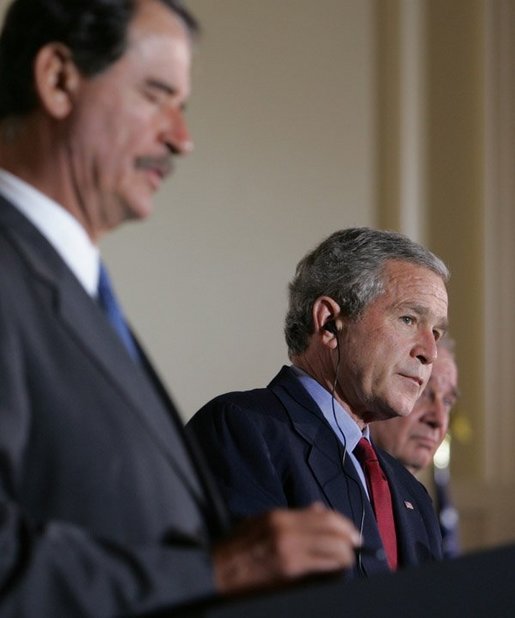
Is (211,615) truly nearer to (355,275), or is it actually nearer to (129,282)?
(355,275)

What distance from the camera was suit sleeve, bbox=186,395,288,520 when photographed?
2623mm

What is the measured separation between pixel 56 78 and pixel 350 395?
1530mm

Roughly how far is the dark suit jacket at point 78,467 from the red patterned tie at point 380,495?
131 cm

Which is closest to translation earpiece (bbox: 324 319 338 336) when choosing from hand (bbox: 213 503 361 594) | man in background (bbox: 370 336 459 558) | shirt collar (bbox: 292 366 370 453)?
shirt collar (bbox: 292 366 370 453)

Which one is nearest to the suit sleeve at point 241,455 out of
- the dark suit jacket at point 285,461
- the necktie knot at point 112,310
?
the dark suit jacket at point 285,461

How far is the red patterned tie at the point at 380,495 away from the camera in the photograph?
9.46 ft

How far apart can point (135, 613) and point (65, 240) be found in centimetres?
54

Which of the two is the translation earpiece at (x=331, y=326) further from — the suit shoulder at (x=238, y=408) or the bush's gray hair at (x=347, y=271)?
the suit shoulder at (x=238, y=408)

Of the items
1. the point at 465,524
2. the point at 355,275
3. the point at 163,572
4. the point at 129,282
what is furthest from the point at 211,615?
the point at 465,524

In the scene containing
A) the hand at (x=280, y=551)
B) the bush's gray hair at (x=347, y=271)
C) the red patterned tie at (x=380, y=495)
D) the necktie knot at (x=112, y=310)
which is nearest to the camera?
the hand at (x=280, y=551)

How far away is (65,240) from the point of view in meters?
1.66

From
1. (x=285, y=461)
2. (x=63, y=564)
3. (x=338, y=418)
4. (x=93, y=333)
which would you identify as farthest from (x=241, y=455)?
(x=63, y=564)

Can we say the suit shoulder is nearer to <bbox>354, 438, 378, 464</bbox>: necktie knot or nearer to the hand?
<bbox>354, 438, 378, 464</bbox>: necktie knot

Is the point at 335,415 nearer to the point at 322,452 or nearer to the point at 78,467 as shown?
the point at 322,452
